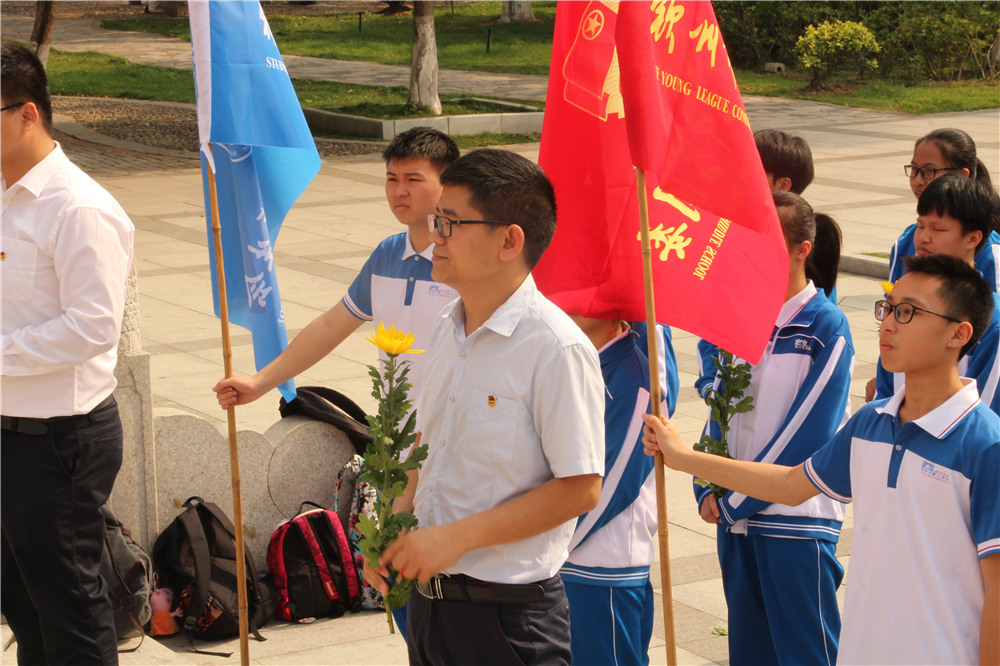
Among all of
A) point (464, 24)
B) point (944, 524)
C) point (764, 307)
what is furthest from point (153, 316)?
point (464, 24)

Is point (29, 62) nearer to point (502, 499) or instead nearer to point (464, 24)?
point (502, 499)

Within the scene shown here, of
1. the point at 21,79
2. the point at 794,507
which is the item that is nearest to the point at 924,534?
the point at 794,507

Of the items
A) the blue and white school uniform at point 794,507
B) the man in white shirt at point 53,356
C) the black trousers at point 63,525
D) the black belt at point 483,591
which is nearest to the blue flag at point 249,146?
the man in white shirt at point 53,356

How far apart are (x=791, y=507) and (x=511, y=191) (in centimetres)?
153

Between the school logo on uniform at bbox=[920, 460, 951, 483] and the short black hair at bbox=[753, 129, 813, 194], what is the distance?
1962 mm

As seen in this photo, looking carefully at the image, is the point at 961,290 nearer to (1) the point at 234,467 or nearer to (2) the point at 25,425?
(1) the point at 234,467

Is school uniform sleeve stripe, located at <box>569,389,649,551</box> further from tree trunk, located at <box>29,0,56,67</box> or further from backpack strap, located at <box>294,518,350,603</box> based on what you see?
tree trunk, located at <box>29,0,56,67</box>

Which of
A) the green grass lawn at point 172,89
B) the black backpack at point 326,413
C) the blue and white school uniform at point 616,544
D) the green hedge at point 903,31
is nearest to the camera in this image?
the blue and white school uniform at point 616,544

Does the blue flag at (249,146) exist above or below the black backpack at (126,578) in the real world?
above

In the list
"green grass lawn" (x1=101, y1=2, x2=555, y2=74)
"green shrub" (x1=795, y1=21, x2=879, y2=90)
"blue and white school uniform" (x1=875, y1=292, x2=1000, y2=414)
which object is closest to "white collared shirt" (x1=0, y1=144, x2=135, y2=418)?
"blue and white school uniform" (x1=875, y1=292, x2=1000, y2=414)

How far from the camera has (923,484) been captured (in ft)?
9.03

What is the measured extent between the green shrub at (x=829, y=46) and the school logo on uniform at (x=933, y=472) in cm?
2625

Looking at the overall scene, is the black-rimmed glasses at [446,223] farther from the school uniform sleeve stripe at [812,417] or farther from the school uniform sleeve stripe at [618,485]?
the school uniform sleeve stripe at [812,417]

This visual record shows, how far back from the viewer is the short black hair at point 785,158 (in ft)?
14.9
